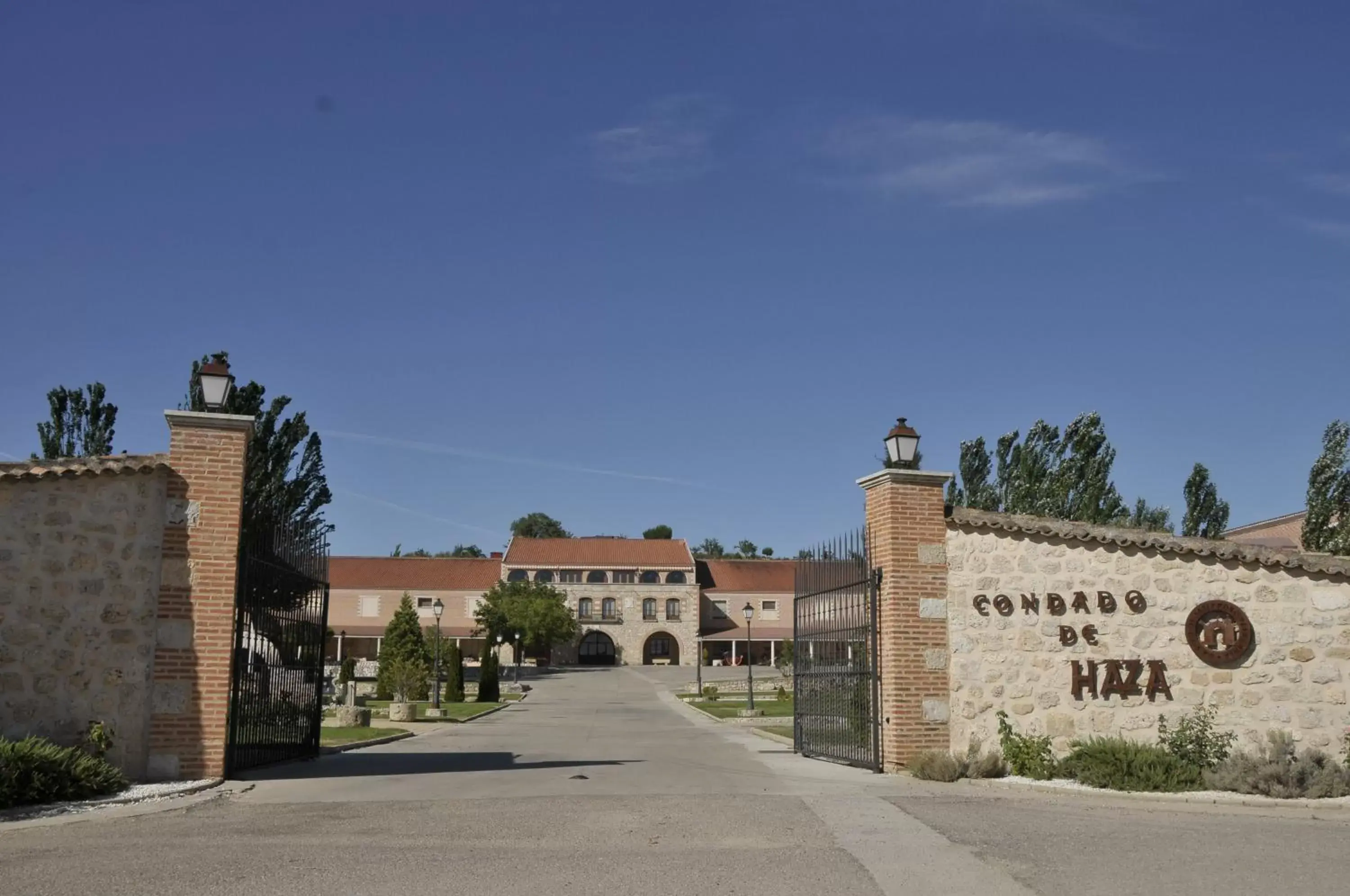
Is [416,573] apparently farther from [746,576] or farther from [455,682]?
[455,682]

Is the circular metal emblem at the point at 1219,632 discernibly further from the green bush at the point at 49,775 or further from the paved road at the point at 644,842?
the green bush at the point at 49,775

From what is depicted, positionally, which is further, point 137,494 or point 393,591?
point 393,591

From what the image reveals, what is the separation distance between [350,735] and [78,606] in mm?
10028

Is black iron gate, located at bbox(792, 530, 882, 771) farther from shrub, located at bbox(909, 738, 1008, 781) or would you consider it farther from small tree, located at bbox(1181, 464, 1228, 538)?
small tree, located at bbox(1181, 464, 1228, 538)

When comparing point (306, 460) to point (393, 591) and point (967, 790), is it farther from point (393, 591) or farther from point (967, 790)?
point (393, 591)

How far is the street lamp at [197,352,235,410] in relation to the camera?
12742 millimetres

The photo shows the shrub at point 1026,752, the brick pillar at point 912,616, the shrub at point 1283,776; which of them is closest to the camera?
the shrub at point 1283,776

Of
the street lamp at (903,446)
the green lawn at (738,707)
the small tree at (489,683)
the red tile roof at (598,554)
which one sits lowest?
the green lawn at (738,707)

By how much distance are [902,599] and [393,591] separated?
75.6m

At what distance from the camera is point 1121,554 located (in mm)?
13992

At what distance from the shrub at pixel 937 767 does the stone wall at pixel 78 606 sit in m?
8.65

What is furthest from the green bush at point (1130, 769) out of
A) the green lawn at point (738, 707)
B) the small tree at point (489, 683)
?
the small tree at point (489, 683)

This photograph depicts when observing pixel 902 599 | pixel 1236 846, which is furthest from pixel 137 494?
pixel 1236 846

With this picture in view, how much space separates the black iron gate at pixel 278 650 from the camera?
12602 mm
